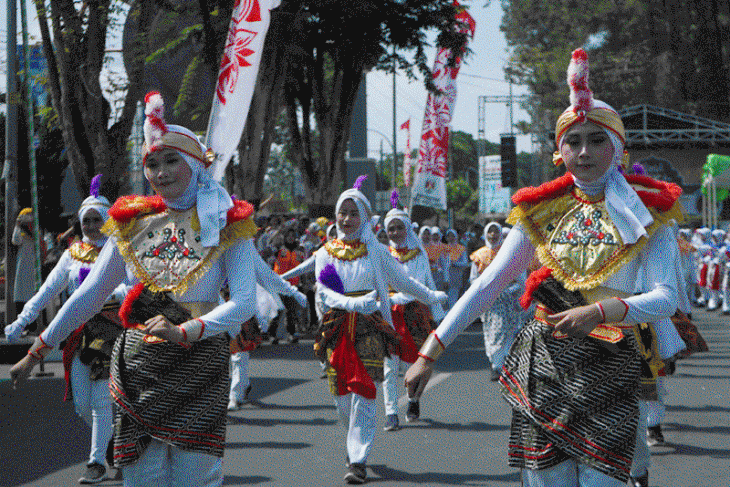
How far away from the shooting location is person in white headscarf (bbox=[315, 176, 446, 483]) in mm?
7523

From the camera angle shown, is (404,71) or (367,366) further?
(404,71)

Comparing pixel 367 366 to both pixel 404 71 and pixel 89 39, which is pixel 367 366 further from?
pixel 404 71

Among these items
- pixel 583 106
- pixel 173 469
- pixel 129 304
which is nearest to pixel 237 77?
pixel 129 304

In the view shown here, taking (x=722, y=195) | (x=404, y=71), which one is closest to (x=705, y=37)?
(x=722, y=195)

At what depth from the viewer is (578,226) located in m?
4.08

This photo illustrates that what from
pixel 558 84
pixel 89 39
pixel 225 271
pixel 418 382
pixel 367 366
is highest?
pixel 558 84

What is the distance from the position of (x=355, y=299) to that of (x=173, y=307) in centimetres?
331

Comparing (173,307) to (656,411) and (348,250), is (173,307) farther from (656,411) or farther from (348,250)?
(656,411)

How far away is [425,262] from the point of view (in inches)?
435

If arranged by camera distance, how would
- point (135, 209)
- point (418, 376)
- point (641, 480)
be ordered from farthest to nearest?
point (641, 480) → point (135, 209) → point (418, 376)

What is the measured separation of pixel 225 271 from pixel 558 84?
45939 mm

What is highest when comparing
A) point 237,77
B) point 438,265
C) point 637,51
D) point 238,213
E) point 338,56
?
point 637,51

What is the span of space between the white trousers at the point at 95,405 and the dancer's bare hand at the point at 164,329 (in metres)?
3.08

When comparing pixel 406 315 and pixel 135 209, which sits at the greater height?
pixel 135 209
